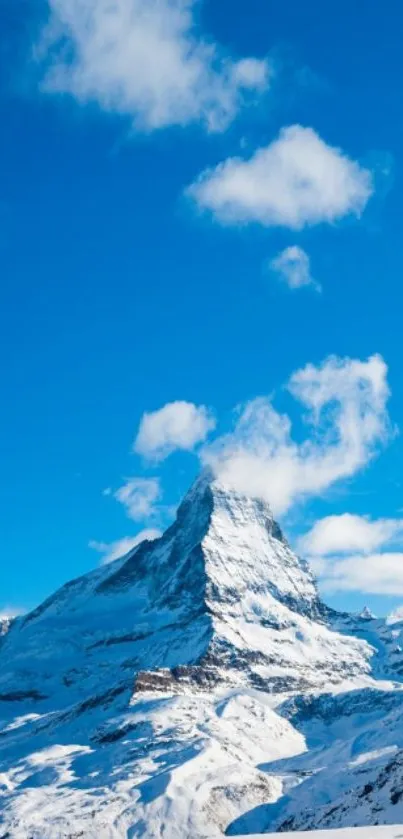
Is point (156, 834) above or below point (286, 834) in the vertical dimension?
above

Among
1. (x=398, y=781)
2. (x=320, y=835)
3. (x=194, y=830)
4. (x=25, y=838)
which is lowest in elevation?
(x=320, y=835)

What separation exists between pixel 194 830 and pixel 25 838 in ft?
123

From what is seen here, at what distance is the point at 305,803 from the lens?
654 feet

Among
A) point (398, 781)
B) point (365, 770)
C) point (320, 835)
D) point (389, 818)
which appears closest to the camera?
point (320, 835)

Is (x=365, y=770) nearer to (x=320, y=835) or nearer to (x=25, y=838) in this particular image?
(x=25, y=838)

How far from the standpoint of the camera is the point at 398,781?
125688 millimetres

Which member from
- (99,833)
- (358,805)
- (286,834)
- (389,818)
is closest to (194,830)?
(99,833)

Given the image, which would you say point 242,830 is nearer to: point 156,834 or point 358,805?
point 156,834

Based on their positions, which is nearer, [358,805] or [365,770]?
[358,805]

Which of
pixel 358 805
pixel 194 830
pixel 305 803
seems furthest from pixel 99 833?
pixel 358 805

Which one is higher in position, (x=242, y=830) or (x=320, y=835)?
(x=242, y=830)

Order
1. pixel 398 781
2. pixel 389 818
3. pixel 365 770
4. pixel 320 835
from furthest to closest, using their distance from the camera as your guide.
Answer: pixel 365 770, pixel 398 781, pixel 389 818, pixel 320 835

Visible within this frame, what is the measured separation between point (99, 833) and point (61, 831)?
8.76 meters

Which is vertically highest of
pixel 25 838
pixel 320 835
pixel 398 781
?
pixel 25 838
